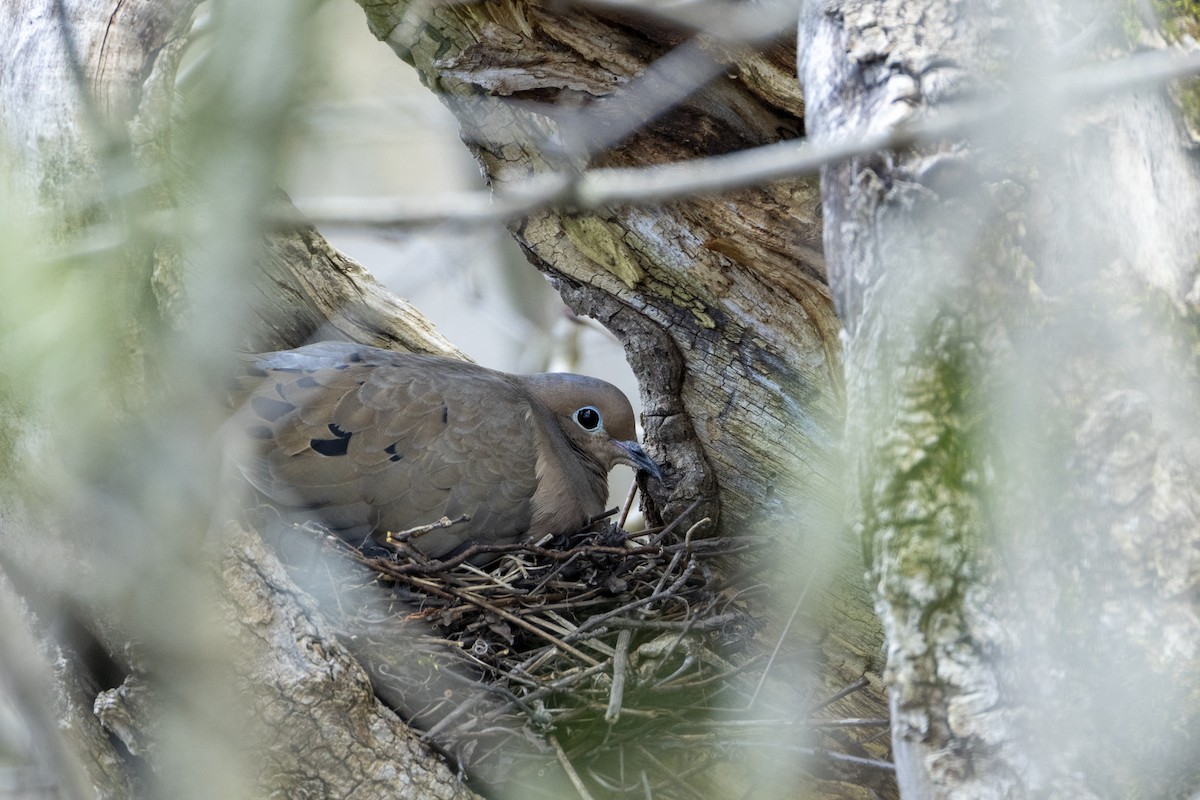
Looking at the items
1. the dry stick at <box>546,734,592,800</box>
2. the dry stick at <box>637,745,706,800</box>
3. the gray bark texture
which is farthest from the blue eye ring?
the gray bark texture

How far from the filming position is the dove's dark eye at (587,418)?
15.2 feet

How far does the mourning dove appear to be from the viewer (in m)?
3.58

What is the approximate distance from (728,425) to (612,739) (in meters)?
1.16

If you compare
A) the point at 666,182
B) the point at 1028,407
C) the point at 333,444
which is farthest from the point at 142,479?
the point at 333,444

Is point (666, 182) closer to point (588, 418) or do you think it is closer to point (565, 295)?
point (565, 295)

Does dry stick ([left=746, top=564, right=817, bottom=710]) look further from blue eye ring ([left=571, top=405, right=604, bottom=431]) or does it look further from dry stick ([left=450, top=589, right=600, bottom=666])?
blue eye ring ([left=571, top=405, right=604, bottom=431])

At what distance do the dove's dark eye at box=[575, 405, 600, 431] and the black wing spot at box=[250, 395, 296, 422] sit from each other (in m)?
1.40

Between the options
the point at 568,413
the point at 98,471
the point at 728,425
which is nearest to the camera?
the point at 98,471

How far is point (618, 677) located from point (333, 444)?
1.29 meters

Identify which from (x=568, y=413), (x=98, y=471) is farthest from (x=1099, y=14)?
(x=568, y=413)

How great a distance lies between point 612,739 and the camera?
3.10m

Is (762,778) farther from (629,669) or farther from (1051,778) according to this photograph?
(1051,778)

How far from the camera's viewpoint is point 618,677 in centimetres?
301

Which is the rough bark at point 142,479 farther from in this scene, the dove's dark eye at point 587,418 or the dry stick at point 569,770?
the dove's dark eye at point 587,418
